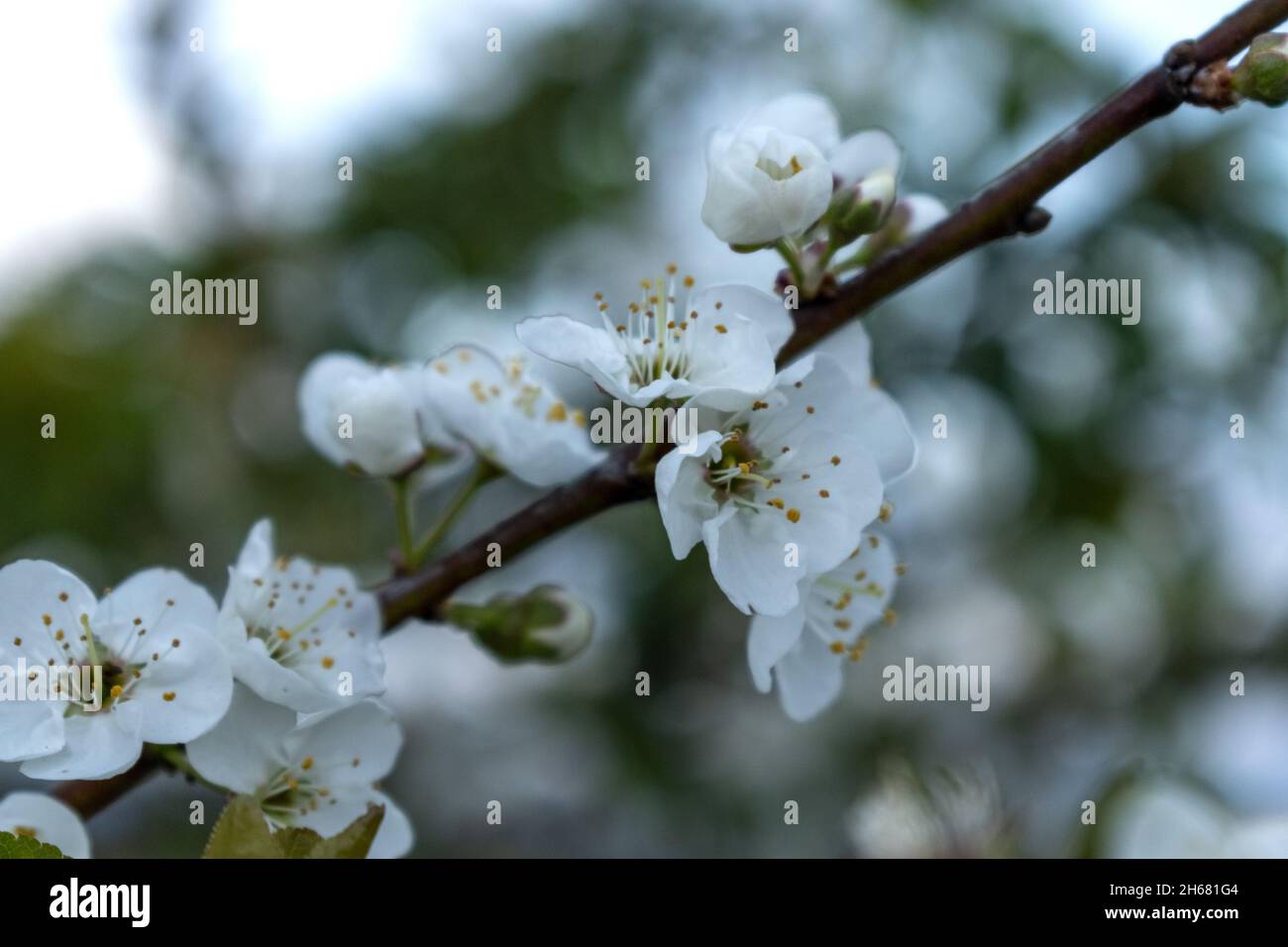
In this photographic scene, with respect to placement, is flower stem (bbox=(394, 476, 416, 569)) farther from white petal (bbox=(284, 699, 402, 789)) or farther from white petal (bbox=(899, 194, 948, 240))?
white petal (bbox=(899, 194, 948, 240))

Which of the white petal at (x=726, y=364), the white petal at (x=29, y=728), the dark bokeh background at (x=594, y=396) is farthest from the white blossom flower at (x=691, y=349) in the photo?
the dark bokeh background at (x=594, y=396)

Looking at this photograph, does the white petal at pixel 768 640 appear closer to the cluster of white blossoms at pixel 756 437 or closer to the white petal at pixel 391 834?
the cluster of white blossoms at pixel 756 437

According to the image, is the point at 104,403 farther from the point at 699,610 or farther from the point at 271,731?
the point at 271,731

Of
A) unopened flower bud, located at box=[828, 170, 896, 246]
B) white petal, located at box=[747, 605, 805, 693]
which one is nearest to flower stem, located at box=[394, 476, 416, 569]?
white petal, located at box=[747, 605, 805, 693]

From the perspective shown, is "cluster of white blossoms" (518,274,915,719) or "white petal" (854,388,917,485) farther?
"white petal" (854,388,917,485)

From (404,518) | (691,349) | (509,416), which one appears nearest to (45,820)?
(404,518)

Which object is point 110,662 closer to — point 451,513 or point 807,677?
point 451,513
